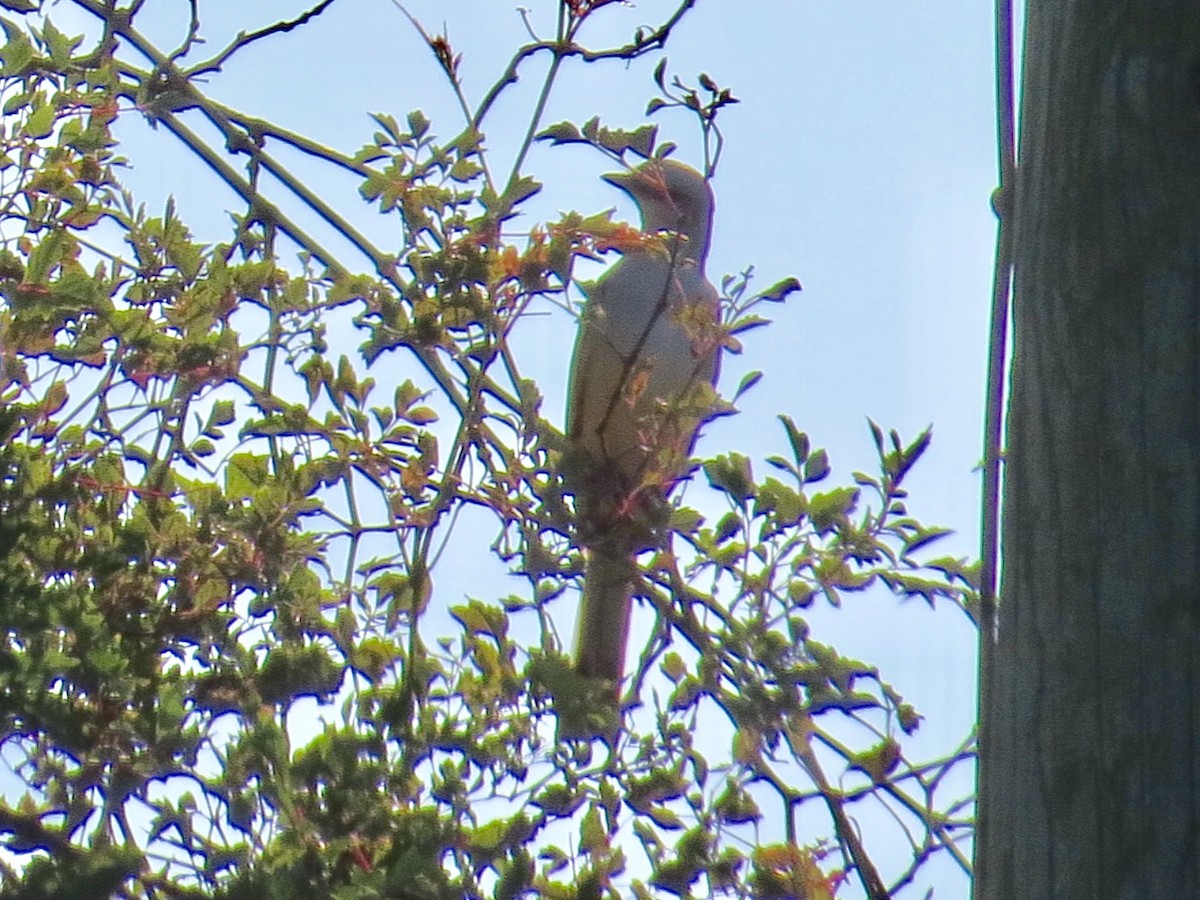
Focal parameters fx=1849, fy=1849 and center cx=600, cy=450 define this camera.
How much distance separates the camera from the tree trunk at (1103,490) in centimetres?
133

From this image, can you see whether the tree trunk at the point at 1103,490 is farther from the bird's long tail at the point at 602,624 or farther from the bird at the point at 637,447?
the bird's long tail at the point at 602,624

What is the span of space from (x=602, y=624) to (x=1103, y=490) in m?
1.90

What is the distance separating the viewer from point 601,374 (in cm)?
452

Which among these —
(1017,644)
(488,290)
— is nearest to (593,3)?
(488,290)

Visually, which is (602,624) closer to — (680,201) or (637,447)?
(637,447)

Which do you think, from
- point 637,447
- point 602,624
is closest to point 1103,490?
point 637,447

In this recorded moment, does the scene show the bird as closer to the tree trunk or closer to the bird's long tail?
the bird's long tail

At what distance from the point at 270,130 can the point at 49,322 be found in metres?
0.75

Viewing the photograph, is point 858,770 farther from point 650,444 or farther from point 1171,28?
point 1171,28

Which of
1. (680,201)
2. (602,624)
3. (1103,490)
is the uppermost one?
(680,201)

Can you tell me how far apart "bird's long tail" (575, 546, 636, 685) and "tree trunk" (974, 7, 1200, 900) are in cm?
120

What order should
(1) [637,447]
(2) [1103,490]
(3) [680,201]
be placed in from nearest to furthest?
(2) [1103,490]
(1) [637,447]
(3) [680,201]

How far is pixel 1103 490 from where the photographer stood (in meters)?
1.38

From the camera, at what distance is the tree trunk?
1327 mm
